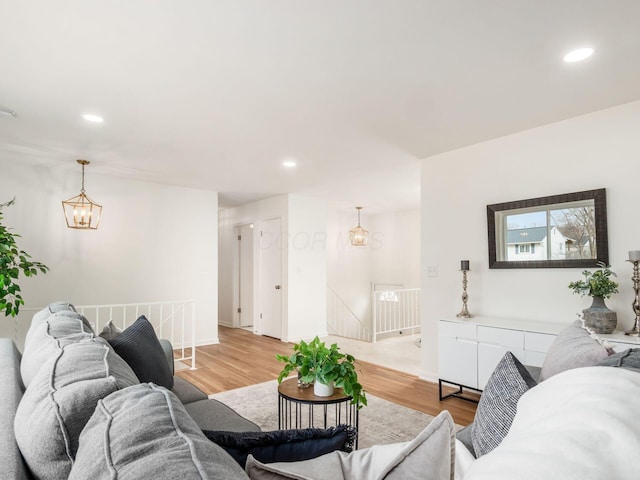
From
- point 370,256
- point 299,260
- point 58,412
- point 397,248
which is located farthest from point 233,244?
point 58,412

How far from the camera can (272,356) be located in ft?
16.7

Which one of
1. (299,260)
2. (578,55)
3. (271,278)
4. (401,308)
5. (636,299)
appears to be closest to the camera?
(578,55)

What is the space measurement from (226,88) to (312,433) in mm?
2344

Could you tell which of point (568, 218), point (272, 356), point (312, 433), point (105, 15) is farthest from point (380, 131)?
point (272, 356)

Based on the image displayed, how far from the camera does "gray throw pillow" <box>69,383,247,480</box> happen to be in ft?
1.73

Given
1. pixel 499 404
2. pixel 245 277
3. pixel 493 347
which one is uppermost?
pixel 245 277

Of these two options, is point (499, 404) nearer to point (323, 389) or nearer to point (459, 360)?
point (323, 389)

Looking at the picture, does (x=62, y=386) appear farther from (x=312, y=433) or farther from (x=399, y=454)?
(x=399, y=454)

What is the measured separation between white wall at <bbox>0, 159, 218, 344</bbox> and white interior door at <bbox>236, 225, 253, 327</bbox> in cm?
139

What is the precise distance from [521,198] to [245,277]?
17.5 feet

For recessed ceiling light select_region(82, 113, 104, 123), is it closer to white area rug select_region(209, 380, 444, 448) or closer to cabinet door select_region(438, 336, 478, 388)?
white area rug select_region(209, 380, 444, 448)

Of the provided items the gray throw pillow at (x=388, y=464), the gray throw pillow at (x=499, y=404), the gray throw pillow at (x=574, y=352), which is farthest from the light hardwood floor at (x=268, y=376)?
the gray throw pillow at (x=388, y=464)

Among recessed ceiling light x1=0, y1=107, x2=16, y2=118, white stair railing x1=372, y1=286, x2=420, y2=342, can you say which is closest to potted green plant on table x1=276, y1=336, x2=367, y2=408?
recessed ceiling light x1=0, y1=107, x2=16, y2=118

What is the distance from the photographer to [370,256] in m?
8.66
